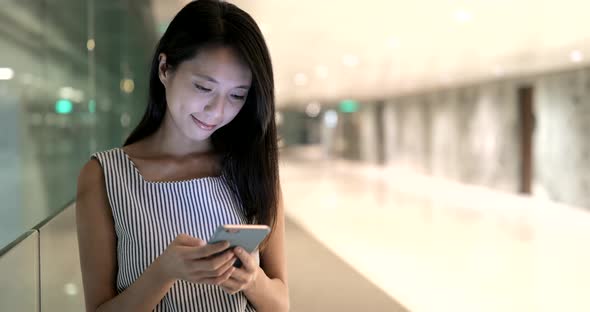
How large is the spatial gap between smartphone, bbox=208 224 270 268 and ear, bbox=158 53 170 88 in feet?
1.68

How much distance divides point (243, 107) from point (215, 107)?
0.18 meters

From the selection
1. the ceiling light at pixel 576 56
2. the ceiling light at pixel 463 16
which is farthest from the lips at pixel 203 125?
the ceiling light at pixel 576 56

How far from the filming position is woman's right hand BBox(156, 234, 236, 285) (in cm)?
115

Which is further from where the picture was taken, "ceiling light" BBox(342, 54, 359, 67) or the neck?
"ceiling light" BBox(342, 54, 359, 67)

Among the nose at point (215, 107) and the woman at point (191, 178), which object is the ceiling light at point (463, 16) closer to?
the woman at point (191, 178)

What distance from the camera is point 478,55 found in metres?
10.4

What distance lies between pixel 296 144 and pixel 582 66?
2053 cm

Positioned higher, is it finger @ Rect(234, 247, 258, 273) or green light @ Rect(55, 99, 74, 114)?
green light @ Rect(55, 99, 74, 114)

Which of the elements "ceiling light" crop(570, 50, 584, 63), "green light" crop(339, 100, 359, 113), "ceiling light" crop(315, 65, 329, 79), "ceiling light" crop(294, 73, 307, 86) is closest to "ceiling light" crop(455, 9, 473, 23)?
"ceiling light" crop(570, 50, 584, 63)

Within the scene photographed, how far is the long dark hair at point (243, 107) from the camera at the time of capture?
54.7 inches

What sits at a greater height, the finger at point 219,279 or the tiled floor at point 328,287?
the finger at point 219,279

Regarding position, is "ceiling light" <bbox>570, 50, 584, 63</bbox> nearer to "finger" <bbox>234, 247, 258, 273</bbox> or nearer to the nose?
the nose

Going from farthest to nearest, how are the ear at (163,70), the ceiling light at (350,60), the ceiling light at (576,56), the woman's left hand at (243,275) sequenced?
the ceiling light at (350,60) < the ceiling light at (576,56) < the ear at (163,70) < the woman's left hand at (243,275)

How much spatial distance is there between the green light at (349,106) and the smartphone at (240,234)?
2788cm
